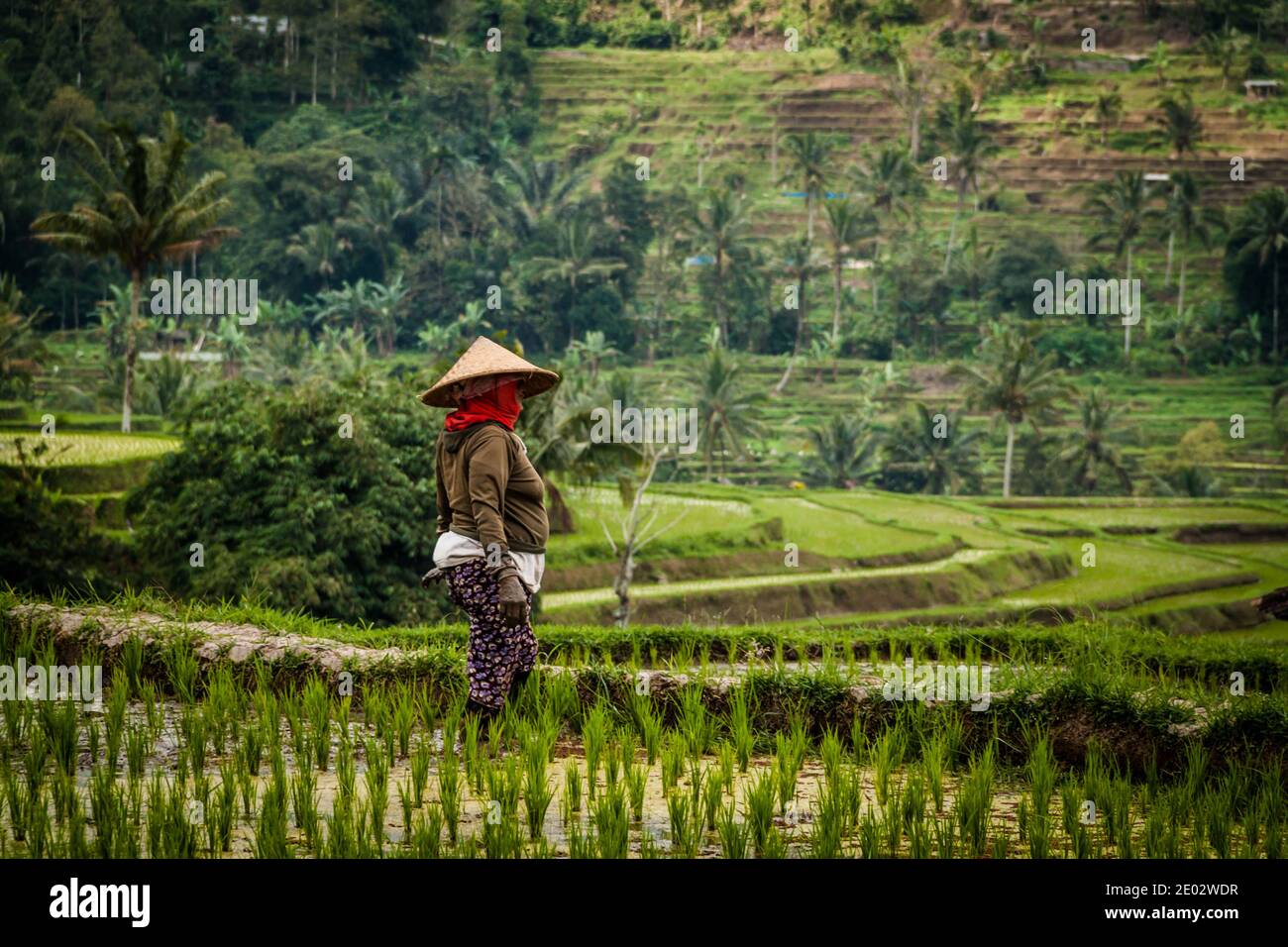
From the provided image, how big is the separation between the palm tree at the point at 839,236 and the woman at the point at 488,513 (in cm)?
5517

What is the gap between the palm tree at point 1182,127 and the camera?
72250mm

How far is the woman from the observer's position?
5.52 metres

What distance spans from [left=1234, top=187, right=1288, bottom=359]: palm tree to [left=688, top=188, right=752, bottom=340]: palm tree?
18.5 metres

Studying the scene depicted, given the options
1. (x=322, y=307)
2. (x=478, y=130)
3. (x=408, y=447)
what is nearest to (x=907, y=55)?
(x=478, y=130)

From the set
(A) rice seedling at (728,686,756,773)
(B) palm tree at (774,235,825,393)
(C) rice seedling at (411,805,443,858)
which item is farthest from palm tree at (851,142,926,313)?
(C) rice seedling at (411,805,443,858)

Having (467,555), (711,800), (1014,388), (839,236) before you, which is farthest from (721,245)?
(711,800)

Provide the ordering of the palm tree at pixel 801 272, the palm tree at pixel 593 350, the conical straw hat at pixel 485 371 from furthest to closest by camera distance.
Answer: the palm tree at pixel 801 272
the palm tree at pixel 593 350
the conical straw hat at pixel 485 371

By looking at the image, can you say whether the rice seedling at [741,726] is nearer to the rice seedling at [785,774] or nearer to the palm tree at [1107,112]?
the rice seedling at [785,774]

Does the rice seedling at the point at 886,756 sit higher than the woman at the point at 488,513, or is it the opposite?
the woman at the point at 488,513

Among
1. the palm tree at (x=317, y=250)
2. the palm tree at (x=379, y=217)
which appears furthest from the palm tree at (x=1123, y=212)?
the palm tree at (x=317, y=250)

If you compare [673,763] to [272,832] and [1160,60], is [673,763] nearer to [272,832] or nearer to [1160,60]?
[272,832]

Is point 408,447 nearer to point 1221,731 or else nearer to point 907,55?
point 1221,731

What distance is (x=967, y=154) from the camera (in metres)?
70.4
